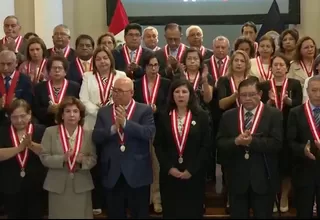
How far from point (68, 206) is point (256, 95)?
1727 mm

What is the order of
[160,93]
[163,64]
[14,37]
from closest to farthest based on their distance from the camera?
[160,93] < [163,64] < [14,37]

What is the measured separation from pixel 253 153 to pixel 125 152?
1019 millimetres

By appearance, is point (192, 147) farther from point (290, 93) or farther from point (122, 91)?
point (290, 93)

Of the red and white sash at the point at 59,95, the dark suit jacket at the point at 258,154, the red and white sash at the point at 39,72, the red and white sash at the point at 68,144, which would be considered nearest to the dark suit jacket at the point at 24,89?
the red and white sash at the point at 59,95

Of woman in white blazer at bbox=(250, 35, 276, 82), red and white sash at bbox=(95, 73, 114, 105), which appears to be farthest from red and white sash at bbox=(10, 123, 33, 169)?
woman in white blazer at bbox=(250, 35, 276, 82)

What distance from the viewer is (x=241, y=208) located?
181 inches

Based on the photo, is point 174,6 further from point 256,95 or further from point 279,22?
point 256,95

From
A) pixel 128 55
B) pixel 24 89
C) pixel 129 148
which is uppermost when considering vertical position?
pixel 128 55

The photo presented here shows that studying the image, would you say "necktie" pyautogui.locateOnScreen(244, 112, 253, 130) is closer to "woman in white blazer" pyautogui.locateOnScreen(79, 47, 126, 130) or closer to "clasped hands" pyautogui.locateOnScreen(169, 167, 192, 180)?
"clasped hands" pyautogui.locateOnScreen(169, 167, 192, 180)

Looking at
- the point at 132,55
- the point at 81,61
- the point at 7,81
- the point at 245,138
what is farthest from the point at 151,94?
the point at 7,81

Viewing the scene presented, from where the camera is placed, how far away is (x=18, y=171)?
484 centimetres

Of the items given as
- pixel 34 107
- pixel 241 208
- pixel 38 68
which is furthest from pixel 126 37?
pixel 241 208

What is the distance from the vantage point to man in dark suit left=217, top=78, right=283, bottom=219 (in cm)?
454

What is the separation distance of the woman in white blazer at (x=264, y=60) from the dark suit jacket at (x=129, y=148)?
60.5 inches
